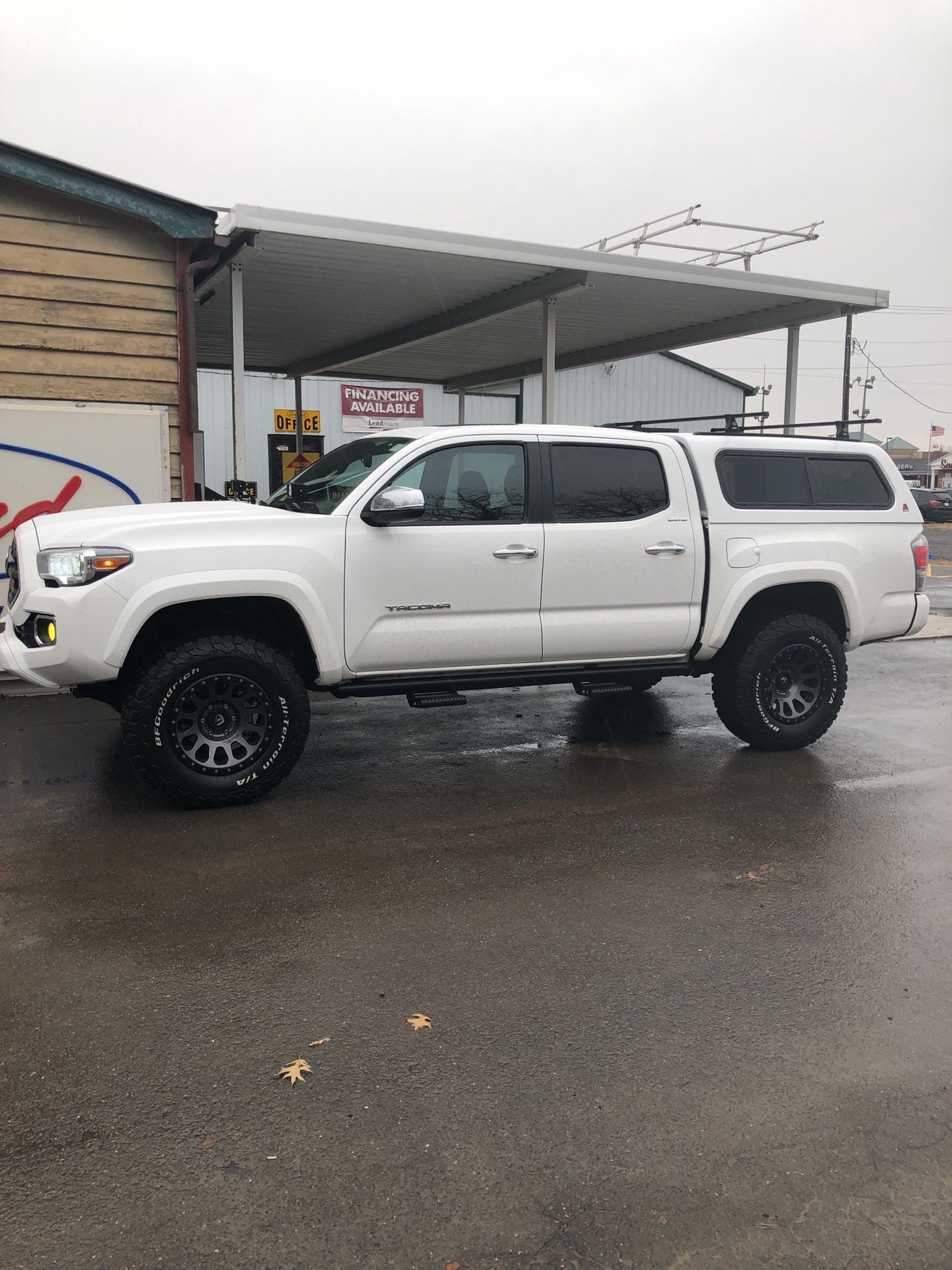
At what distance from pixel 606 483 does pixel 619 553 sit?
46cm

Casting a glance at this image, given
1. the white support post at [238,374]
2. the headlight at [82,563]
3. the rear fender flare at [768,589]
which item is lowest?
the rear fender flare at [768,589]

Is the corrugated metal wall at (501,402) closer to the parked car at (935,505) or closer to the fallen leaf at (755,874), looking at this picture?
the parked car at (935,505)

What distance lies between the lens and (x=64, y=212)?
8.22 m

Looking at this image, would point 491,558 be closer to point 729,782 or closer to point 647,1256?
point 729,782

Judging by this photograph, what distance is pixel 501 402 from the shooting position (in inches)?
1026

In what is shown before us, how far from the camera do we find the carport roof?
333 inches

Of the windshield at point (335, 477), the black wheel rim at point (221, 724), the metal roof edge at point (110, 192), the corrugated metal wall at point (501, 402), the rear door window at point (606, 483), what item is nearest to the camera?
the black wheel rim at point (221, 724)

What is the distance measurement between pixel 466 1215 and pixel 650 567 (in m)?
4.33

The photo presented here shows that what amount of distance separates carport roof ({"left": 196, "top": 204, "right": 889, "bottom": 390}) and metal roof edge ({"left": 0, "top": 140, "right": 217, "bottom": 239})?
0.32 metres

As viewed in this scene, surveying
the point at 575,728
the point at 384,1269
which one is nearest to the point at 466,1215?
the point at 384,1269

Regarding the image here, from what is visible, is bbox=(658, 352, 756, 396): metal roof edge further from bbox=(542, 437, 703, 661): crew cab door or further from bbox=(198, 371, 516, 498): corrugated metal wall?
bbox=(542, 437, 703, 661): crew cab door

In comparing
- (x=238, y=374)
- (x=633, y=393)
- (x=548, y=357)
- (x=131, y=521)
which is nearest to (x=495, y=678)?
(x=131, y=521)

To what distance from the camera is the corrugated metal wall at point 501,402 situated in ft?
76.6

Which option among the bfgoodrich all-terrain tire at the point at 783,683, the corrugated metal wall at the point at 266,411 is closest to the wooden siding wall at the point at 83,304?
the bfgoodrich all-terrain tire at the point at 783,683
